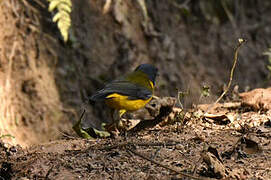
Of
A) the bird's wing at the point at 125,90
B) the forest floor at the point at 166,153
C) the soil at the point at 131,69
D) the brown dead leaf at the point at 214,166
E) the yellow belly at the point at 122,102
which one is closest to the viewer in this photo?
the brown dead leaf at the point at 214,166

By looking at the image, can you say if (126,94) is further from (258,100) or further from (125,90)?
(258,100)

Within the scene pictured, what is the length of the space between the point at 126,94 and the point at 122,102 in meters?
0.12

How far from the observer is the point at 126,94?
5.40m

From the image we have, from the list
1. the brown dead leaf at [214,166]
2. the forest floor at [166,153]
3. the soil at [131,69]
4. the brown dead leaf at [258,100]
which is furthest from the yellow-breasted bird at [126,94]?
the brown dead leaf at [214,166]

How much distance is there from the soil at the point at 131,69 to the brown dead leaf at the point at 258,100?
2cm

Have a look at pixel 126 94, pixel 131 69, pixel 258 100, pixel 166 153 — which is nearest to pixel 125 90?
pixel 126 94

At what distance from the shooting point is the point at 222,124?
15.1 ft

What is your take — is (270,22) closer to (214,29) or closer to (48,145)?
(214,29)

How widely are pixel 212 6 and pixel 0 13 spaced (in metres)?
6.16

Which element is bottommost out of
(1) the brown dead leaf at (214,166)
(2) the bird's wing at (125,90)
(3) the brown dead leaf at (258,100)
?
(1) the brown dead leaf at (214,166)

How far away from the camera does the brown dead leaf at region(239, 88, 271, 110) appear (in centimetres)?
485

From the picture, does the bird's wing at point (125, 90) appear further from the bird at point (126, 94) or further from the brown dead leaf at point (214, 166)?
the brown dead leaf at point (214, 166)

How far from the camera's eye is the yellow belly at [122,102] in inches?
208

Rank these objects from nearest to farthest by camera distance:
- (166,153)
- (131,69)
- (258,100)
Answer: (166,153)
(258,100)
(131,69)
